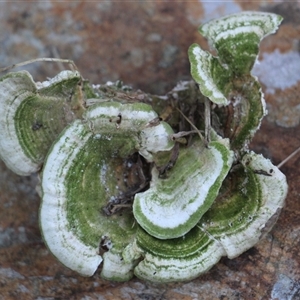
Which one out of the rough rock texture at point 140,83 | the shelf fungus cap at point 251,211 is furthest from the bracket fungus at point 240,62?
the rough rock texture at point 140,83

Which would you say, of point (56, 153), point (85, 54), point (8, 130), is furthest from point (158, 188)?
point (85, 54)

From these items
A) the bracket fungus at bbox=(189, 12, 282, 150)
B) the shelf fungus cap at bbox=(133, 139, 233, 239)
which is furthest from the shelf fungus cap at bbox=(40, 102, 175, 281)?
the bracket fungus at bbox=(189, 12, 282, 150)

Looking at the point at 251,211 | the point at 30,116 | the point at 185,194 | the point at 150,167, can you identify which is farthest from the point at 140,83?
the point at 251,211

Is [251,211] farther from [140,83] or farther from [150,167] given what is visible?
[140,83]

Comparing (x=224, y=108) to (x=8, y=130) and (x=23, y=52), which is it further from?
(x=23, y=52)

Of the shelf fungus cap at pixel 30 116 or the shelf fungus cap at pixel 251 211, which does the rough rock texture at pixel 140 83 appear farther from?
the shelf fungus cap at pixel 30 116
